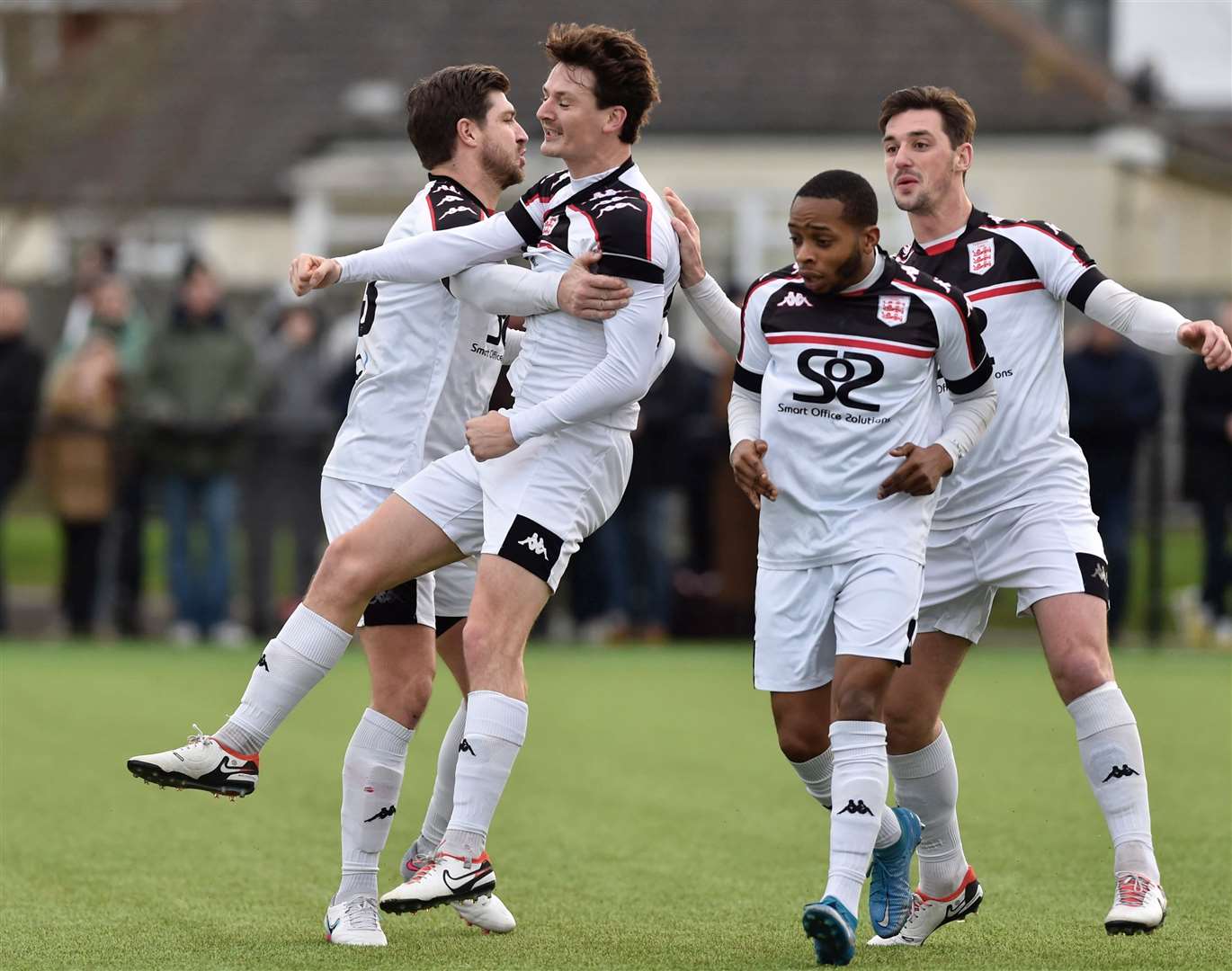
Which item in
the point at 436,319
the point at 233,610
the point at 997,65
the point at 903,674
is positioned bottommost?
the point at 233,610

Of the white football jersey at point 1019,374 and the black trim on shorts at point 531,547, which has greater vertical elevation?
the white football jersey at point 1019,374

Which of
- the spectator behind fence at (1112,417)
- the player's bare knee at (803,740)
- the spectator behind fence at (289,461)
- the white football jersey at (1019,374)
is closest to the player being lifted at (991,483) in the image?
the white football jersey at (1019,374)

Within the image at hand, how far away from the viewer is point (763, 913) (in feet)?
21.5

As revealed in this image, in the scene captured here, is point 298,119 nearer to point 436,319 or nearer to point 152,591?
point 152,591

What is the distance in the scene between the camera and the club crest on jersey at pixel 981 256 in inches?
248

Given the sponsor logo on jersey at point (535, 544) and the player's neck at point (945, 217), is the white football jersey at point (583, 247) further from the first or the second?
the player's neck at point (945, 217)

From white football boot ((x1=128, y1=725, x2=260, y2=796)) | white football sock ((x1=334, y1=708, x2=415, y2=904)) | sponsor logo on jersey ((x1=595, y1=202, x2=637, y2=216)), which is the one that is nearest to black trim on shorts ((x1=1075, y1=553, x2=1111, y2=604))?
sponsor logo on jersey ((x1=595, y1=202, x2=637, y2=216))

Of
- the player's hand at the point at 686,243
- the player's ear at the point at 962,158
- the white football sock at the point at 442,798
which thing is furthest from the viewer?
the white football sock at the point at 442,798

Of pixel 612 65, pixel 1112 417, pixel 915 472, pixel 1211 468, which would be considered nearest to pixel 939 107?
pixel 612 65

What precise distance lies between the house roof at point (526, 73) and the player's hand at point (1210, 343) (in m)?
20.8

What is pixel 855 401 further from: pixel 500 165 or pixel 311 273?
pixel 311 273

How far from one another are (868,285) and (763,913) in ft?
6.41

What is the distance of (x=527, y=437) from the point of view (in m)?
5.98

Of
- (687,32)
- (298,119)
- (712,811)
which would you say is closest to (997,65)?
(687,32)
